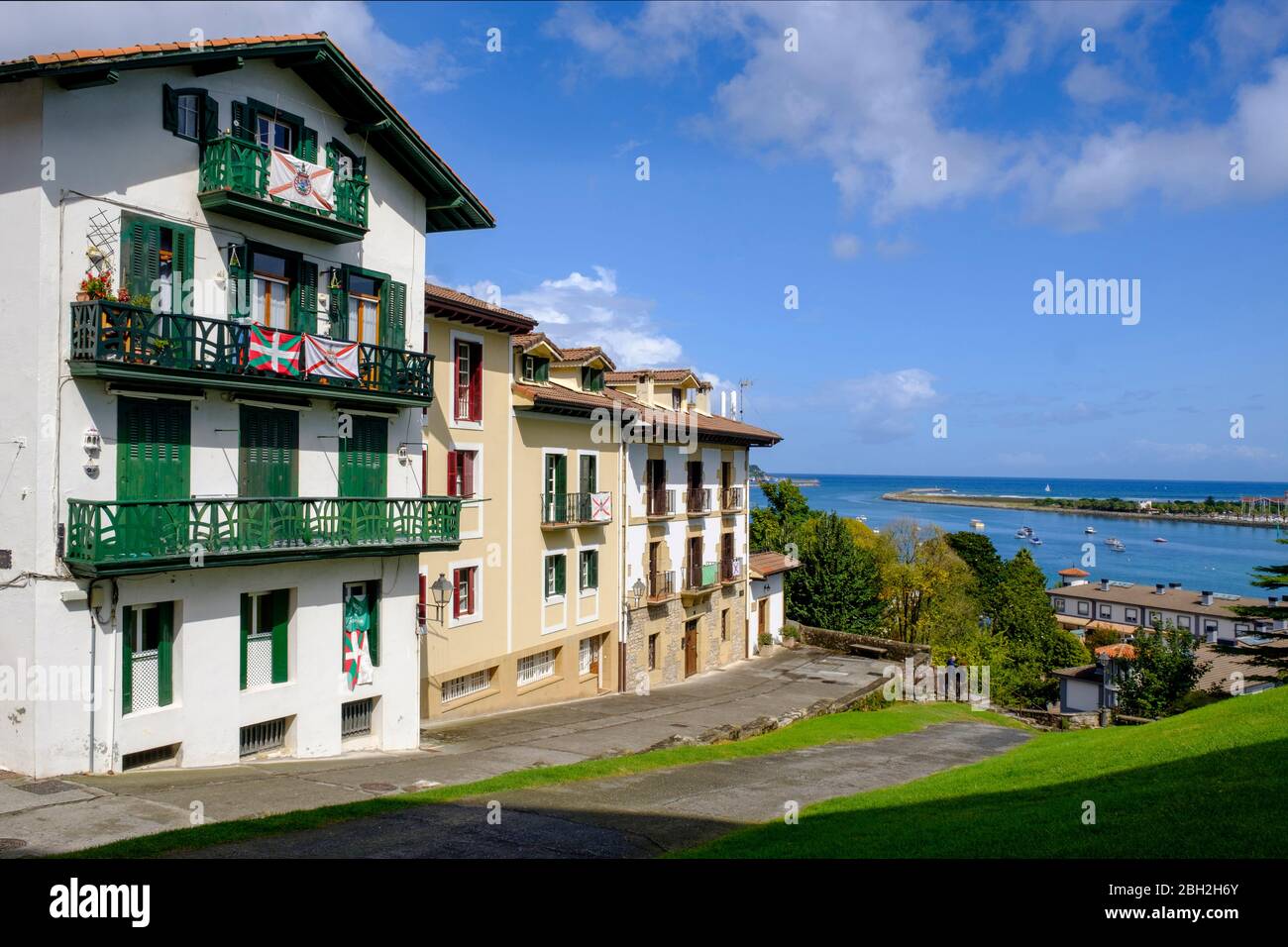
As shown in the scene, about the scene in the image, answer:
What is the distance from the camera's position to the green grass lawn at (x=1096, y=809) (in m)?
9.84

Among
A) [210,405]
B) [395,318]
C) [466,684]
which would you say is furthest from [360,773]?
[395,318]

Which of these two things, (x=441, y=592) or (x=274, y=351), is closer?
(x=274, y=351)

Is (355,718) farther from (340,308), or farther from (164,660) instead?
(340,308)

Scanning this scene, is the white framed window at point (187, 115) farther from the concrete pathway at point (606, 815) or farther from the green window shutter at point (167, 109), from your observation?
the concrete pathway at point (606, 815)

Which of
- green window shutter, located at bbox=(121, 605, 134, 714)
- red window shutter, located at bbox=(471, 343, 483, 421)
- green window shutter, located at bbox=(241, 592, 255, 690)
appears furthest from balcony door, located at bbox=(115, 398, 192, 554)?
red window shutter, located at bbox=(471, 343, 483, 421)

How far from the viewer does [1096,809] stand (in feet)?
38.4

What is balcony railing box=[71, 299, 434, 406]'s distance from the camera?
49.5 ft

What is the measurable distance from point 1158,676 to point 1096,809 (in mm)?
45833

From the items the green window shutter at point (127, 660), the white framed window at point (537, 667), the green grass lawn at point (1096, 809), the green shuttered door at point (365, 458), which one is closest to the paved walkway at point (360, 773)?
the green window shutter at point (127, 660)

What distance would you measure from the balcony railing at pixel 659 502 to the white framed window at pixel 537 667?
760cm

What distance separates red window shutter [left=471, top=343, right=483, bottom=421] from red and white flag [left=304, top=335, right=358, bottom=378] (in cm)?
646

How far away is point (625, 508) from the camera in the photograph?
33688 millimetres

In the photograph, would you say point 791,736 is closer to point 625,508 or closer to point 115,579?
point 625,508
